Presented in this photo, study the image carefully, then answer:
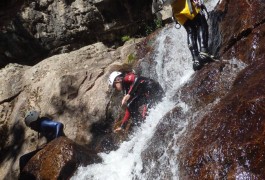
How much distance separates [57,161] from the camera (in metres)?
6.99

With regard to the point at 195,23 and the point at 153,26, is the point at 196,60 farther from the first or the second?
the point at 153,26

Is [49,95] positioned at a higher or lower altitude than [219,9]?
lower

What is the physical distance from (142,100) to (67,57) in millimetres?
4460

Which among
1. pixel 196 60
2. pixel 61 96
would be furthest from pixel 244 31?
pixel 61 96

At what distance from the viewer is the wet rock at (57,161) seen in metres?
6.93

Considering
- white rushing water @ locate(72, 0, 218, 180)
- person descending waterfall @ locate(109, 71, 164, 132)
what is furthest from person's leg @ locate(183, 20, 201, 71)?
person descending waterfall @ locate(109, 71, 164, 132)

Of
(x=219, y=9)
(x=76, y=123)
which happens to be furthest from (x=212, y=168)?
(x=76, y=123)

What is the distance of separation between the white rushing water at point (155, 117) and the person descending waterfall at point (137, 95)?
0.19 metres

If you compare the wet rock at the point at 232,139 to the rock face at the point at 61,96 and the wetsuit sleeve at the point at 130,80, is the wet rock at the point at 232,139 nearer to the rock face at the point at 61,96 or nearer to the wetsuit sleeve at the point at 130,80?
the wetsuit sleeve at the point at 130,80

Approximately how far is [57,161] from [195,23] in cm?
374

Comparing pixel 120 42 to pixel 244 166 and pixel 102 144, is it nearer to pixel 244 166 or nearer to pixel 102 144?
pixel 102 144

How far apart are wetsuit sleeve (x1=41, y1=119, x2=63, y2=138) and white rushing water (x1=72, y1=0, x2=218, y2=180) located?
43.5 inches

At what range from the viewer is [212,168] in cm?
425

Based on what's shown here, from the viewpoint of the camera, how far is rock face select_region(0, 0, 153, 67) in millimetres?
12289
